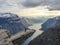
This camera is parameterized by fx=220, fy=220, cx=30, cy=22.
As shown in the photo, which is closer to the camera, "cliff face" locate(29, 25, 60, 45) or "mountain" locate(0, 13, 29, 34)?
Result: "cliff face" locate(29, 25, 60, 45)

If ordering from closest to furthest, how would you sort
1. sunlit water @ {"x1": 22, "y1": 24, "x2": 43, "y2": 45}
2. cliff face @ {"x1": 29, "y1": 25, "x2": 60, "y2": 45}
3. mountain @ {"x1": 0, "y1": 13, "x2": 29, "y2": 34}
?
cliff face @ {"x1": 29, "y1": 25, "x2": 60, "y2": 45} → sunlit water @ {"x1": 22, "y1": 24, "x2": 43, "y2": 45} → mountain @ {"x1": 0, "y1": 13, "x2": 29, "y2": 34}

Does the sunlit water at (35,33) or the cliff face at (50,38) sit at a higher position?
the cliff face at (50,38)

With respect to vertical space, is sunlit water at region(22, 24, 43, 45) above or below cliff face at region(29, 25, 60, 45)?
below

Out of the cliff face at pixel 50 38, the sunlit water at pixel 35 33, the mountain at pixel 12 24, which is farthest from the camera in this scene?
the mountain at pixel 12 24

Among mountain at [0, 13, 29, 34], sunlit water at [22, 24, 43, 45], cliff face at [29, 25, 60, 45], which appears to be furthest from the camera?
mountain at [0, 13, 29, 34]

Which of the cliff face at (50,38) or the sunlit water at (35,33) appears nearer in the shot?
the cliff face at (50,38)

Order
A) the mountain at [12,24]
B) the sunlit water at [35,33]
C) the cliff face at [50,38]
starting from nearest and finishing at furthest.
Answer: the cliff face at [50,38]
the sunlit water at [35,33]
the mountain at [12,24]

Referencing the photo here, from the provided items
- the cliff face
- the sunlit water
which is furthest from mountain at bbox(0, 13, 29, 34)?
the cliff face

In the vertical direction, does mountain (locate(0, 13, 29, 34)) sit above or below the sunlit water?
above

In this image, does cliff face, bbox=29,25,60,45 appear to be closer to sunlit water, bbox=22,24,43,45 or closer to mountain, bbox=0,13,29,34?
sunlit water, bbox=22,24,43,45

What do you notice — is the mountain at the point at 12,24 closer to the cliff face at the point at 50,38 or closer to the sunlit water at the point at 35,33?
the sunlit water at the point at 35,33

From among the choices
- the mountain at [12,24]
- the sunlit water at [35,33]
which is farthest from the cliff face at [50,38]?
the mountain at [12,24]
